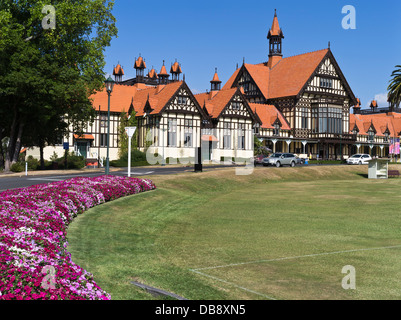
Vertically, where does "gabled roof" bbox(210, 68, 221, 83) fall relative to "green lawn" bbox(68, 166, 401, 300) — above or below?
above

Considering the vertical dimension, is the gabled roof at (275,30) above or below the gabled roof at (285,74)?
above

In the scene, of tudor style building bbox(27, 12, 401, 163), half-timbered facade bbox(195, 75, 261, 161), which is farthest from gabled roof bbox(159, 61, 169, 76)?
half-timbered facade bbox(195, 75, 261, 161)

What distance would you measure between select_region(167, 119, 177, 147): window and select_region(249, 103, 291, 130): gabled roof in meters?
16.6

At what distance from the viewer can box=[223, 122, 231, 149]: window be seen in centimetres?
6488


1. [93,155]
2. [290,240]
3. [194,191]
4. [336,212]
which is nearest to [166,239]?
[290,240]

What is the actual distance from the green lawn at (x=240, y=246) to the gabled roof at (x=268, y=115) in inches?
1942

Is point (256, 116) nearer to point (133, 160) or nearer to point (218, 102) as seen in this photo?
point (218, 102)

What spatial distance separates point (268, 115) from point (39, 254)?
6858 centimetres

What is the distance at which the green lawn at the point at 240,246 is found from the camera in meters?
8.69

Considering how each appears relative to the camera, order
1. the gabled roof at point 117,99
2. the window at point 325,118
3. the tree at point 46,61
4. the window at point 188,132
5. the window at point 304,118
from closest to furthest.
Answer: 1. the tree at point 46,61
2. the window at point 188,132
3. the gabled roof at point 117,99
4. the window at point 325,118
5. the window at point 304,118

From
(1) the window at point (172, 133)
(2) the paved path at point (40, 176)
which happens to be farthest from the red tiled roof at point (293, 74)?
(2) the paved path at point (40, 176)

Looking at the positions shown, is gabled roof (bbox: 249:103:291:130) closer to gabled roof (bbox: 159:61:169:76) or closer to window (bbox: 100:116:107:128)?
window (bbox: 100:116:107:128)

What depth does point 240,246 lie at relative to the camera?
41.1ft

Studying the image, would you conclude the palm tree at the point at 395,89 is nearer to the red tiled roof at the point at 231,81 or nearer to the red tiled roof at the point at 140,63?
the red tiled roof at the point at 231,81
